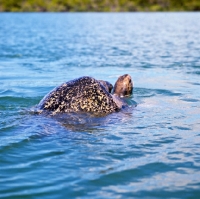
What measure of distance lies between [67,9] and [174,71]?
11262cm

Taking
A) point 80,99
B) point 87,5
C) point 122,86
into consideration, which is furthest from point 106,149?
point 87,5

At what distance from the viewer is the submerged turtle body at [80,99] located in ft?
26.5

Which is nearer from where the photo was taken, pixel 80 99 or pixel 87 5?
pixel 80 99

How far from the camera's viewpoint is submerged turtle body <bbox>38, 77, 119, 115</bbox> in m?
8.09

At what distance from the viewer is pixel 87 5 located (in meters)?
123

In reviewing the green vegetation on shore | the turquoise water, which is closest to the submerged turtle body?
the turquoise water

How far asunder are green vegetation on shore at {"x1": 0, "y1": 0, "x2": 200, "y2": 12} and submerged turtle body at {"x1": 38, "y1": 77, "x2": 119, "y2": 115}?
10881 cm

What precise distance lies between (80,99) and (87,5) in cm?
11669

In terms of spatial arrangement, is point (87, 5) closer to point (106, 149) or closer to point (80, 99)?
point (80, 99)

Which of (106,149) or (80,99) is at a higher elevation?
(80,99)

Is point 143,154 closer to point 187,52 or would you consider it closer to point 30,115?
point 30,115

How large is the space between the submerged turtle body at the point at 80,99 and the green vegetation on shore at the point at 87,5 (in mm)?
108805

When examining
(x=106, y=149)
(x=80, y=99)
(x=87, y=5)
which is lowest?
(x=106, y=149)

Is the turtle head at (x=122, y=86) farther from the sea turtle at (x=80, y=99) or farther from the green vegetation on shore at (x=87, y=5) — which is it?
the green vegetation on shore at (x=87, y=5)
